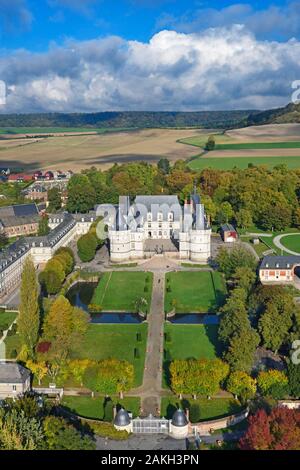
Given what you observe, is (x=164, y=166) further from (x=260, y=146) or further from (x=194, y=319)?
(x=194, y=319)

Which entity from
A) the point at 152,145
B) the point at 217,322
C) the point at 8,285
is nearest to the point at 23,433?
the point at 217,322

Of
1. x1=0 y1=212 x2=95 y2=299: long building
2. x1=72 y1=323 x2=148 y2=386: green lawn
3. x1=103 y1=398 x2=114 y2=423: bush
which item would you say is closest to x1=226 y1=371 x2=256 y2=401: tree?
x1=72 y1=323 x2=148 y2=386: green lawn

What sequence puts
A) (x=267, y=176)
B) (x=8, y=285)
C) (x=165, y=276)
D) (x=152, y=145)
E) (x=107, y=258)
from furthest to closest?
(x=152, y=145) → (x=267, y=176) → (x=107, y=258) → (x=165, y=276) → (x=8, y=285)

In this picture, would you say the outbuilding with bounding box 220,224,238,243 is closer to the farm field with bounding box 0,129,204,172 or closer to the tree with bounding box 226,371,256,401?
the tree with bounding box 226,371,256,401

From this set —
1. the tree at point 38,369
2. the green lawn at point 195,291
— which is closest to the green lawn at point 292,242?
the green lawn at point 195,291

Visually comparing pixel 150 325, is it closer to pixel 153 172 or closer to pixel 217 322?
pixel 217 322

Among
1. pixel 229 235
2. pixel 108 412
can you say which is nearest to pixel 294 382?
pixel 108 412
